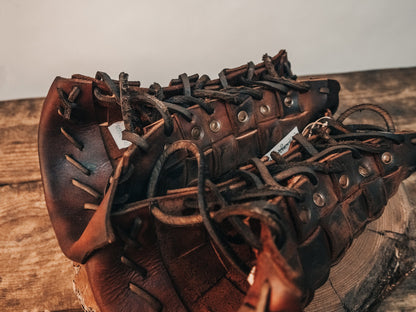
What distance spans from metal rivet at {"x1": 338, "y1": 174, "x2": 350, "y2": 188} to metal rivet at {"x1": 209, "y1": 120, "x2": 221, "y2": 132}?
0.27 metres

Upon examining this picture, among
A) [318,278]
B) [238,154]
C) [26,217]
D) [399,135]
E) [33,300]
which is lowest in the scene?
[33,300]

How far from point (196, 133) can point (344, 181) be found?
30cm

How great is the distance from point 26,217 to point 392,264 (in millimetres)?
877

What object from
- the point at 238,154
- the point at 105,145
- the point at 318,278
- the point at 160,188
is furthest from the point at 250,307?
the point at 105,145

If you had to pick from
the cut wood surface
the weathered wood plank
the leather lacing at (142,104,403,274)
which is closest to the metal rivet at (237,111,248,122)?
the leather lacing at (142,104,403,274)

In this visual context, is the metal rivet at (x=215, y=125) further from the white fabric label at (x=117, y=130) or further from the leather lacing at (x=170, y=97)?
the white fabric label at (x=117, y=130)

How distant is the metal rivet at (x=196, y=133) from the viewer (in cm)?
65

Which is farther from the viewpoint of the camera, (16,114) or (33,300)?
(16,114)

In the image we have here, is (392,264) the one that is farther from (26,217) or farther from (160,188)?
(26,217)

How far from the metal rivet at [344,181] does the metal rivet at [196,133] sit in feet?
0.94

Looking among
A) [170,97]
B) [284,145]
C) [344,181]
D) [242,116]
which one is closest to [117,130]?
[170,97]

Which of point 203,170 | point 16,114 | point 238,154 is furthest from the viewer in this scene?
point 16,114

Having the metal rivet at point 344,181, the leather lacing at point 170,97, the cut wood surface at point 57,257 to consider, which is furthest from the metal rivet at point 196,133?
the cut wood surface at point 57,257

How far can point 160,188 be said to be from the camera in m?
0.60
